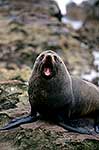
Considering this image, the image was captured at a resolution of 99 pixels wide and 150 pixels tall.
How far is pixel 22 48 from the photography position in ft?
54.3

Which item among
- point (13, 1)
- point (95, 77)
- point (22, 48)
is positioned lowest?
point (95, 77)

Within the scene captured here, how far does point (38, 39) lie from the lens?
17.9 m

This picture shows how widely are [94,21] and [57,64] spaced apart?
21741 millimetres

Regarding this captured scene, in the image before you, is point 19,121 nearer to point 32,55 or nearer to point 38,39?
point 32,55

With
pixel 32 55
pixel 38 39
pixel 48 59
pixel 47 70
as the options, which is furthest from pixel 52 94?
pixel 38 39

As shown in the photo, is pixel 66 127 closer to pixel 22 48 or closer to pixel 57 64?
pixel 57 64

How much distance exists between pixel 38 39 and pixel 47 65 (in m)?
12.8

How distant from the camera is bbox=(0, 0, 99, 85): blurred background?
15.7 meters

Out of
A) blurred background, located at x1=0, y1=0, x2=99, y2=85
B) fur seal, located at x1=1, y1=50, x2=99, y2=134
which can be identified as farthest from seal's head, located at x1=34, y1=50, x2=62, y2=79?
blurred background, located at x1=0, y1=0, x2=99, y2=85

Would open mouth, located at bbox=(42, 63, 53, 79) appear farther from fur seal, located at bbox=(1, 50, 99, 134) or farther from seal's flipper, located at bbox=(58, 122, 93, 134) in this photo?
seal's flipper, located at bbox=(58, 122, 93, 134)

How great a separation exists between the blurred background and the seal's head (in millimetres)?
5560

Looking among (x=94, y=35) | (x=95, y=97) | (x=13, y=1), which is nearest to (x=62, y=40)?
(x=94, y=35)

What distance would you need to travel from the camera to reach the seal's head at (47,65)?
5051 mm

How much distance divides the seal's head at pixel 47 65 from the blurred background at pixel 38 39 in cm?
556
